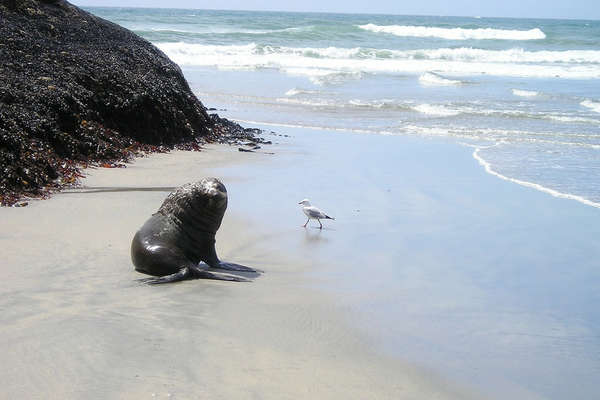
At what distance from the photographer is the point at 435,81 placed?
90.6 feet

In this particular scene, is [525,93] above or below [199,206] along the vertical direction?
below

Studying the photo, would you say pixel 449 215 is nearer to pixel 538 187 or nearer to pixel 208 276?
pixel 538 187

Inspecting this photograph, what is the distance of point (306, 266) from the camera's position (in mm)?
6473

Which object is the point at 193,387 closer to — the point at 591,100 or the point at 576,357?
the point at 576,357

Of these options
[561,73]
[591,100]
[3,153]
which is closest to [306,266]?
[3,153]

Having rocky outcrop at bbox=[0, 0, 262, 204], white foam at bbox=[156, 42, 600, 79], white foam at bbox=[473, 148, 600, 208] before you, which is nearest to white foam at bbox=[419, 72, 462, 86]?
white foam at bbox=[156, 42, 600, 79]

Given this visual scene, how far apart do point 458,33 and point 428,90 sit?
40837 mm

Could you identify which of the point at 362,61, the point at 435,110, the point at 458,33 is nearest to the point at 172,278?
the point at 435,110

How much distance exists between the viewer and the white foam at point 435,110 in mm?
18087

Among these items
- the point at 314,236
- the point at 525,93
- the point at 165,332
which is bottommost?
the point at 525,93

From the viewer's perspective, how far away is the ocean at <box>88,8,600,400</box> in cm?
486

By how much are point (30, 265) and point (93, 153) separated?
4.62 metres

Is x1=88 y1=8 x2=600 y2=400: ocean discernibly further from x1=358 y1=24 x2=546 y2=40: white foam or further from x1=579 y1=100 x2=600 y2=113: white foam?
x1=358 y1=24 x2=546 y2=40: white foam

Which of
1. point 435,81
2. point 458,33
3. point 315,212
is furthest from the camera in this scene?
point 458,33
